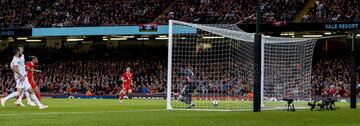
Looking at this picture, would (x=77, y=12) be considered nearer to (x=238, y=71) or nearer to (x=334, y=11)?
(x=334, y=11)

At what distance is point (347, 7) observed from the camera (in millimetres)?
47562

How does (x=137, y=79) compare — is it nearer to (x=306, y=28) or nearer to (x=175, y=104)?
(x=306, y=28)

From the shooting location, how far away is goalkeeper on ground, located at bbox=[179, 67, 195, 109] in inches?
961

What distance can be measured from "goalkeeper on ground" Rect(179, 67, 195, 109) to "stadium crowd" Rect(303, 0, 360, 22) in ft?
76.8

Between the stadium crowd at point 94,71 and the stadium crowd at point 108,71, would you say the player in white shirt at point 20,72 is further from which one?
the stadium crowd at point 94,71

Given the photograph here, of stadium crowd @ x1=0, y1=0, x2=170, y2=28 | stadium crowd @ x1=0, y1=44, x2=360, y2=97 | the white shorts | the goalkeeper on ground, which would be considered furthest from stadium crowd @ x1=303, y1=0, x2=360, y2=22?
the white shorts

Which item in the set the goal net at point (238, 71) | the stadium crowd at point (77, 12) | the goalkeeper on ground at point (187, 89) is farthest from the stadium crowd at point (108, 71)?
the goalkeeper on ground at point (187, 89)

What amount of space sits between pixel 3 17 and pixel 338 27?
2959 centimetres

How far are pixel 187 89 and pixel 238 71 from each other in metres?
7.53

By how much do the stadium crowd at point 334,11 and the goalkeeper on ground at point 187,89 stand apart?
23.4 m

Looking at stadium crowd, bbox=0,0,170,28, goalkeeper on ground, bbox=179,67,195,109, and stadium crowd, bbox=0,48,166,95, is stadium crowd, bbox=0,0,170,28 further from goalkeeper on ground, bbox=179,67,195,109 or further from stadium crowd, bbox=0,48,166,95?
goalkeeper on ground, bbox=179,67,195,109

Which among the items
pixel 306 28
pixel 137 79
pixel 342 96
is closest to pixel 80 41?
pixel 137 79

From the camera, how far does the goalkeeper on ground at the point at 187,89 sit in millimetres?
24422

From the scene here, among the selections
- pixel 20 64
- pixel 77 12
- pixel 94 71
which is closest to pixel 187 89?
pixel 20 64
